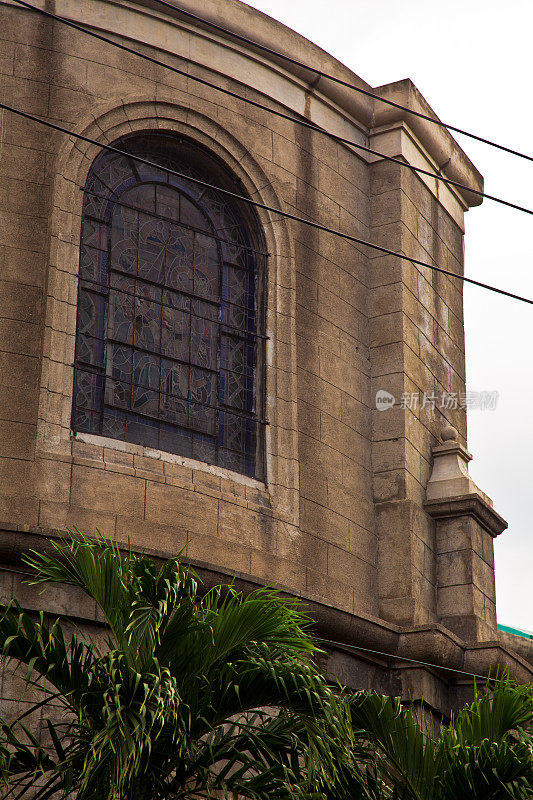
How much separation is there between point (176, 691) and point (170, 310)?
656 centimetres

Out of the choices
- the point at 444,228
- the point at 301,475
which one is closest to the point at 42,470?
the point at 301,475

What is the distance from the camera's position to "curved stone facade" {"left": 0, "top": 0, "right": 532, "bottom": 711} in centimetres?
1361

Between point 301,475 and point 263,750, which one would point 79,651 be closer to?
point 263,750

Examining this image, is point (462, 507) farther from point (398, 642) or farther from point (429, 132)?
point (429, 132)

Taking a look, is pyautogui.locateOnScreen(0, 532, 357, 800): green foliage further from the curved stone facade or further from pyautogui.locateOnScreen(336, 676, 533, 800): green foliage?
the curved stone facade

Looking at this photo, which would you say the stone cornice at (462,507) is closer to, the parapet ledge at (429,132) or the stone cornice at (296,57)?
the stone cornice at (296,57)

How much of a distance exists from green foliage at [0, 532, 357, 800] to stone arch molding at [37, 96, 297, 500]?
3781 mm

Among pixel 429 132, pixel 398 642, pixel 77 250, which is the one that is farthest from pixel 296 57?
pixel 398 642

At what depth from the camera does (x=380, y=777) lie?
10.5 metres

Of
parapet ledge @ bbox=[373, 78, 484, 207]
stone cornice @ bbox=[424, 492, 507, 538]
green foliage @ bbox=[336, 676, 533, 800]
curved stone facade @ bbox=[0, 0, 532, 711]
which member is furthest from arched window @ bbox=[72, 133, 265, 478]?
green foliage @ bbox=[336, 676, 533, 800]

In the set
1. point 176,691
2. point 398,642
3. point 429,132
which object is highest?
point 429,132

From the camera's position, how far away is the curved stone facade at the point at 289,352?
13.6 m

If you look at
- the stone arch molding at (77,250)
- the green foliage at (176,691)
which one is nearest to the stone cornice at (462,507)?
the stone arch molding at (77,250)

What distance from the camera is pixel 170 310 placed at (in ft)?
50.0
